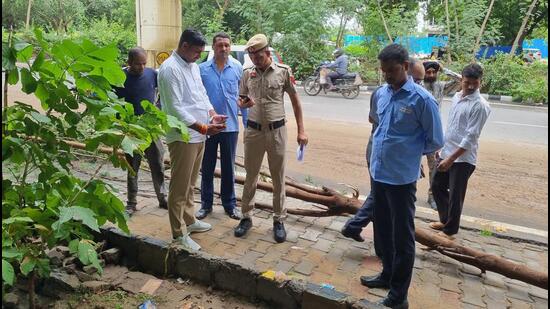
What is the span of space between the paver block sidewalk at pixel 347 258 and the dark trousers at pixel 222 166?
0.18 metres

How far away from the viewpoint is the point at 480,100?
13.0 feet

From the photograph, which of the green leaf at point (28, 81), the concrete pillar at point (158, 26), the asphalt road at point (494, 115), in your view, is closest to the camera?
the green leaf at point (28, 81)

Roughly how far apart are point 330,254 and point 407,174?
1.28 metres

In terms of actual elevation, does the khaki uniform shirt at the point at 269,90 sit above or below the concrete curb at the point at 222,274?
above

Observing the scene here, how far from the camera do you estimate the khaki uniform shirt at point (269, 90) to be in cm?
394

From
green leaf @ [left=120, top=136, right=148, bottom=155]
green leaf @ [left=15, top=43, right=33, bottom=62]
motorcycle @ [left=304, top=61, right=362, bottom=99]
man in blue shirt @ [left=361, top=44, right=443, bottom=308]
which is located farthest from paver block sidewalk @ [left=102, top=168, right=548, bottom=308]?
motorcycle @ [left=304, top=61, right=362, bottom=99]

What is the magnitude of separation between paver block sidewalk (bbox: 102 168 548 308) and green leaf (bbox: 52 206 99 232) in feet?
4.44

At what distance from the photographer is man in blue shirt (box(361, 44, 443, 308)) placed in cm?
280

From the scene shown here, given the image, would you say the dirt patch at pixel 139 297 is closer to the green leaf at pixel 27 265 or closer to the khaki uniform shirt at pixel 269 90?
the green leaf at pixel 27 265

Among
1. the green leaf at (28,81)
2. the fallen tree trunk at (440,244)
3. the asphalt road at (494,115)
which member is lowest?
the asphalt road at (494,115)

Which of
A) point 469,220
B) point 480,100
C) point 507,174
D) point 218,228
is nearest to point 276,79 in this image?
point 218,228

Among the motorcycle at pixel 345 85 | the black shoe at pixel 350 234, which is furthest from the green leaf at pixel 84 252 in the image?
the motorcycle at pixel 345 85

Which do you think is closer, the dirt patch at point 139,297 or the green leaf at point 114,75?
the green leaf at point 114,75

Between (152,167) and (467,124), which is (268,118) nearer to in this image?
(152,167)
